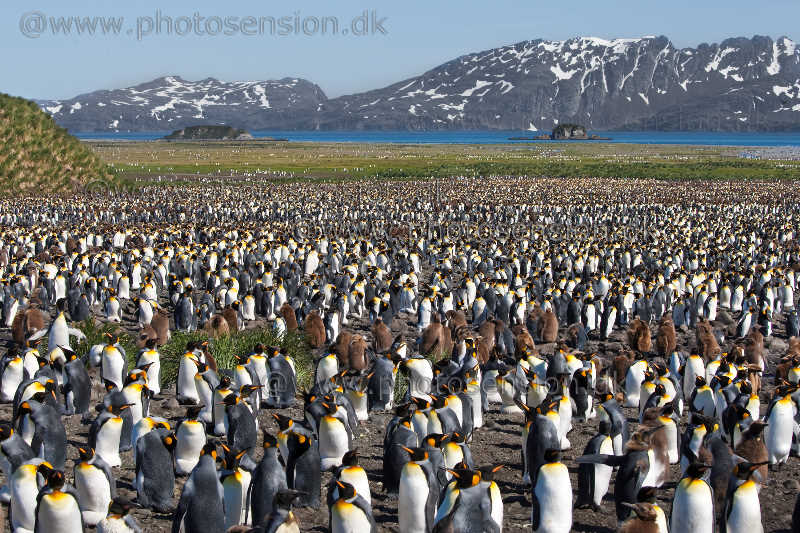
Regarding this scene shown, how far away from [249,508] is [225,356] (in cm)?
550

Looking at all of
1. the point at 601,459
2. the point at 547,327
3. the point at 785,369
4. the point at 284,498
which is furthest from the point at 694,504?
the point at 547,327

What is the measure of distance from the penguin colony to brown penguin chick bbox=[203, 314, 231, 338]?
0.05 metres

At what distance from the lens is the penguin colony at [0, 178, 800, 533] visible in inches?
282

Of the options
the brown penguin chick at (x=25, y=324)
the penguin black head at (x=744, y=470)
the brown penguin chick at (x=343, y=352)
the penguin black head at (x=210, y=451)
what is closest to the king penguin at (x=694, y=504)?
the penguin black head at (x=744, y=470)

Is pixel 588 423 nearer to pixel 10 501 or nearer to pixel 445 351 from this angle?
pixel 445 351

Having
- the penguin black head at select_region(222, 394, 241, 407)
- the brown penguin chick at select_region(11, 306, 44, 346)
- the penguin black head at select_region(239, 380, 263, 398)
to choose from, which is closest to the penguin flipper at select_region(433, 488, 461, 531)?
the penguin black head at select_region(222, 394, 241, 407)

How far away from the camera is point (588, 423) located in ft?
35.6

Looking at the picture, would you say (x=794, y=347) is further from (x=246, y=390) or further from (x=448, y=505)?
(x=246, y=390)

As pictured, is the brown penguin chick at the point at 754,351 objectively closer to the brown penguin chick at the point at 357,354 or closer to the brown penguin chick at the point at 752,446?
the brown penguin chick at the point at 752,446

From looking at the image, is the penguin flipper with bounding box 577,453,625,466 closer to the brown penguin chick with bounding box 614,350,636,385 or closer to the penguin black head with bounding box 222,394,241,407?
the penguin black head with bounding box 222,394,241,407

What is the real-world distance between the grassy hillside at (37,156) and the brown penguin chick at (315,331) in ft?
131

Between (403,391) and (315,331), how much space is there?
3764 millimetres

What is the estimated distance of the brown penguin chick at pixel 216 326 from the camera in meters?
15.0

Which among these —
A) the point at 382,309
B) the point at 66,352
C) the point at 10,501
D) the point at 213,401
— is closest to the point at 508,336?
the point at 382,309
